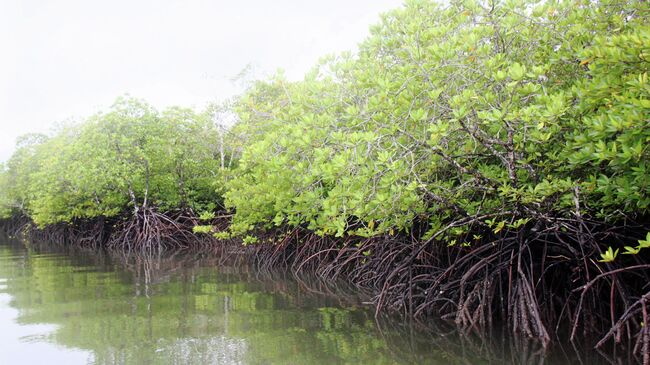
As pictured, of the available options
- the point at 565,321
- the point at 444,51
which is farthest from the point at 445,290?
the point at 444,51

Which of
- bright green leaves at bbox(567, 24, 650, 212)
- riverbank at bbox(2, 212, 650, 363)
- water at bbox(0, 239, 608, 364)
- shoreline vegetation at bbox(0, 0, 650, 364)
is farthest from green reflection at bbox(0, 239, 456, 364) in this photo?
bright green leaves at bbox(567, 24, 650, 212)

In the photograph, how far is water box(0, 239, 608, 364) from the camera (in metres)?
3.35

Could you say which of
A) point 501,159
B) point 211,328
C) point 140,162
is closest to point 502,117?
point 501,159

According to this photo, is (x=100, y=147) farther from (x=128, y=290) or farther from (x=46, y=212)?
(x=128, y=290)

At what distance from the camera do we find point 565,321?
3994 millimetres

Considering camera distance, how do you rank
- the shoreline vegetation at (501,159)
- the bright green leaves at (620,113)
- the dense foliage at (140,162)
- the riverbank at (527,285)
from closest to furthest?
the bright green leaves at (620,113) < the shoreline vegetation at (501,159) < the riverbank at (527,285) < the dense foliage at (140,162)

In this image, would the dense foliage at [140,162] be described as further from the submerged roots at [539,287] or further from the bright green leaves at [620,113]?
the bright green leaves at [620,113]

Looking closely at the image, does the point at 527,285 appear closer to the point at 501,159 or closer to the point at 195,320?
the point at 501,159

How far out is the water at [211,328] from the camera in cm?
335

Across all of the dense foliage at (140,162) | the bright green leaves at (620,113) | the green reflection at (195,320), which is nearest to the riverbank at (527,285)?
the bright green leaves at (620,113)

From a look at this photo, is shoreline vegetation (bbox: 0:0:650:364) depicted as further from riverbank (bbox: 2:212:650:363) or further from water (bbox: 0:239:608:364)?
water (bbox: 0:239:608:364)

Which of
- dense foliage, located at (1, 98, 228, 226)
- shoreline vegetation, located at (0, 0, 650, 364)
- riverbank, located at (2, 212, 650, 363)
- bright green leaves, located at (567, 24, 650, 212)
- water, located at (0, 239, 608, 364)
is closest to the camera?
bright green leaves, located at (567, 24, 650, 212)

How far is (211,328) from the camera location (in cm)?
416

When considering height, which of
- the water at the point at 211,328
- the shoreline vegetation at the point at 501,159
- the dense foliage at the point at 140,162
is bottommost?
the water at the point at 211,328
